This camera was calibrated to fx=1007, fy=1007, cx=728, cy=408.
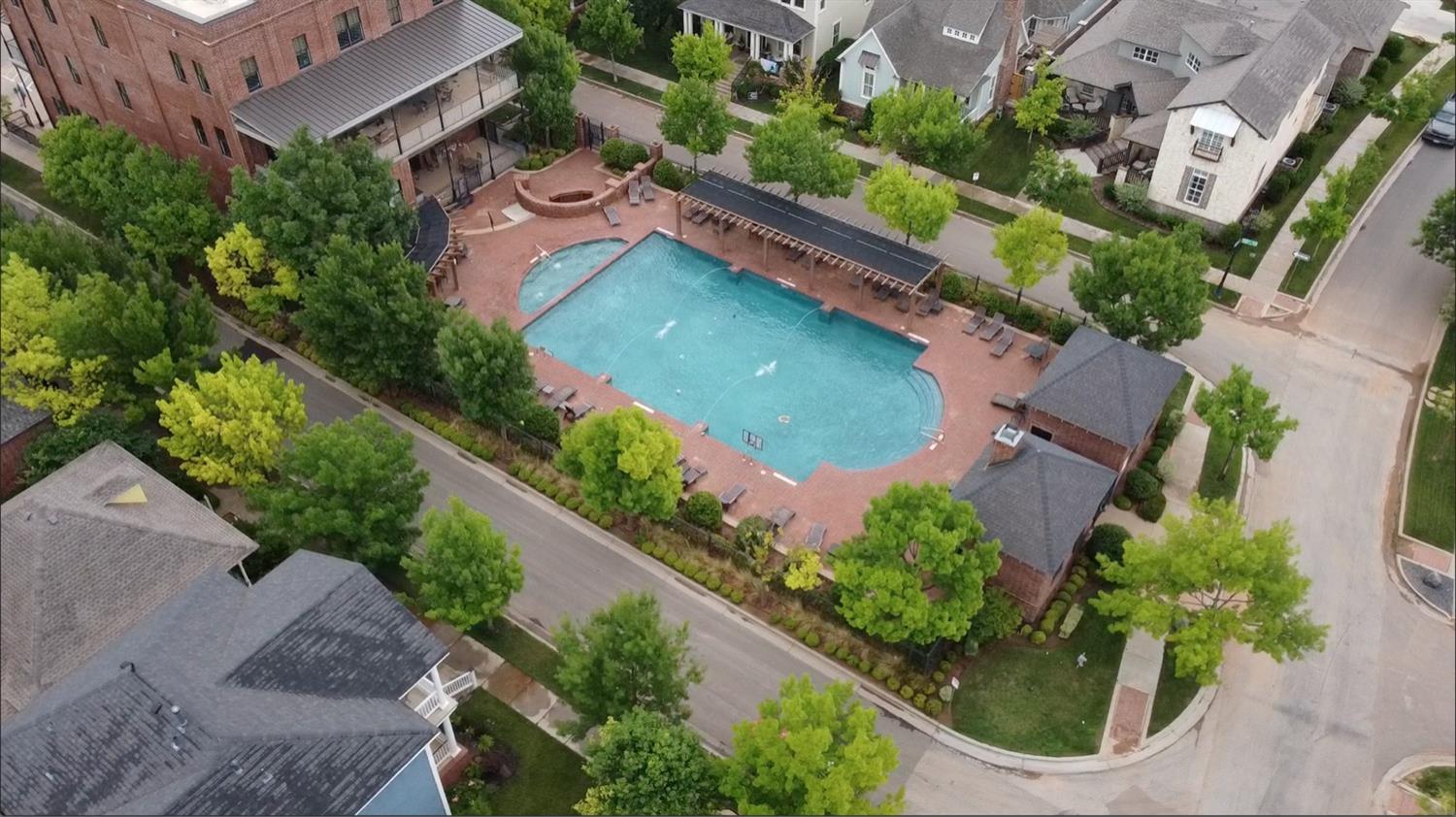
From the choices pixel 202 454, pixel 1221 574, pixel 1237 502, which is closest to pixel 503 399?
pixel 202 454

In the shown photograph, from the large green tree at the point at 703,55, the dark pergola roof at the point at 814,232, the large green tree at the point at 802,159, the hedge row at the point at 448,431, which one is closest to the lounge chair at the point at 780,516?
the hedge row at the point at 448,431

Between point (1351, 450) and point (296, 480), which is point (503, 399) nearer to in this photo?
point (296, 480)

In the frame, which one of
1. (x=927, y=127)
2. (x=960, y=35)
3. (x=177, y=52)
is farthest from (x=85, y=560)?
(x=960, y=35)

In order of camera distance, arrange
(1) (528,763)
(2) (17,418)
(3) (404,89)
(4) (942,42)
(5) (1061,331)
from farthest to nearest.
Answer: (4) (942,42)
(3) (404,89)
(5) (1061,331)
(2) (17,418)
(1) (528,763)

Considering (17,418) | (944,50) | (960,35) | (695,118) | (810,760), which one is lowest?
(17,418)

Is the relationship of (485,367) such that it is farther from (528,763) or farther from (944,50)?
(944,50)
